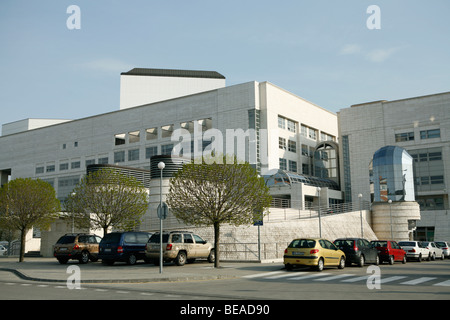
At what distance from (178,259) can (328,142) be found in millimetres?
51943

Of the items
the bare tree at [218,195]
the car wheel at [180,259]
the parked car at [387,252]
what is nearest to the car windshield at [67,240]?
the bare tree at [218,195]

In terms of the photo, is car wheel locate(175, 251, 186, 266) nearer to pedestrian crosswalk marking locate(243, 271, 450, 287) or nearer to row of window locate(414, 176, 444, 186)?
pedestrian crosswalk marking locate(243, 271, 450, 287)

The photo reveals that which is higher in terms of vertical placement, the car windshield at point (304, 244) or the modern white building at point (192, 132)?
the modern white building at point (192, 132)

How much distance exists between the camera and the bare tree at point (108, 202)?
2931 centimetres

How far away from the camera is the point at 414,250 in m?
29.7

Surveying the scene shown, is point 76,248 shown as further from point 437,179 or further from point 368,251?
point 437,179

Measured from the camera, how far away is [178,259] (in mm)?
22906

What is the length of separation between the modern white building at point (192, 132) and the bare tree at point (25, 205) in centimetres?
3055

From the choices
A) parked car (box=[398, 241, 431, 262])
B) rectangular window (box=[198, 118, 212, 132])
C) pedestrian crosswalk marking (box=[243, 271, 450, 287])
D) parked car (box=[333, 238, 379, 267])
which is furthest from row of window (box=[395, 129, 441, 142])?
pedestrian crosswalk marking (box=[243, 271, 450, 287])

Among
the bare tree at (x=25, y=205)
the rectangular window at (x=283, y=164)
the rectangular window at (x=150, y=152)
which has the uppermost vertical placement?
the rectangular window at (x=150, y=152)

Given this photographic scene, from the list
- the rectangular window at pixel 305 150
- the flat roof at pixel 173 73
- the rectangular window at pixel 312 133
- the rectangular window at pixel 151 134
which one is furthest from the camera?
the flat roof at pixel 173 73

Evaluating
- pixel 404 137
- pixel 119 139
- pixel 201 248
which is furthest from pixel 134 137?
pixel 201 248

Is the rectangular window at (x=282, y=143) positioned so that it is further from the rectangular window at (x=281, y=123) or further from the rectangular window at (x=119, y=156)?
the rectangular window at (x=119, y=156)
